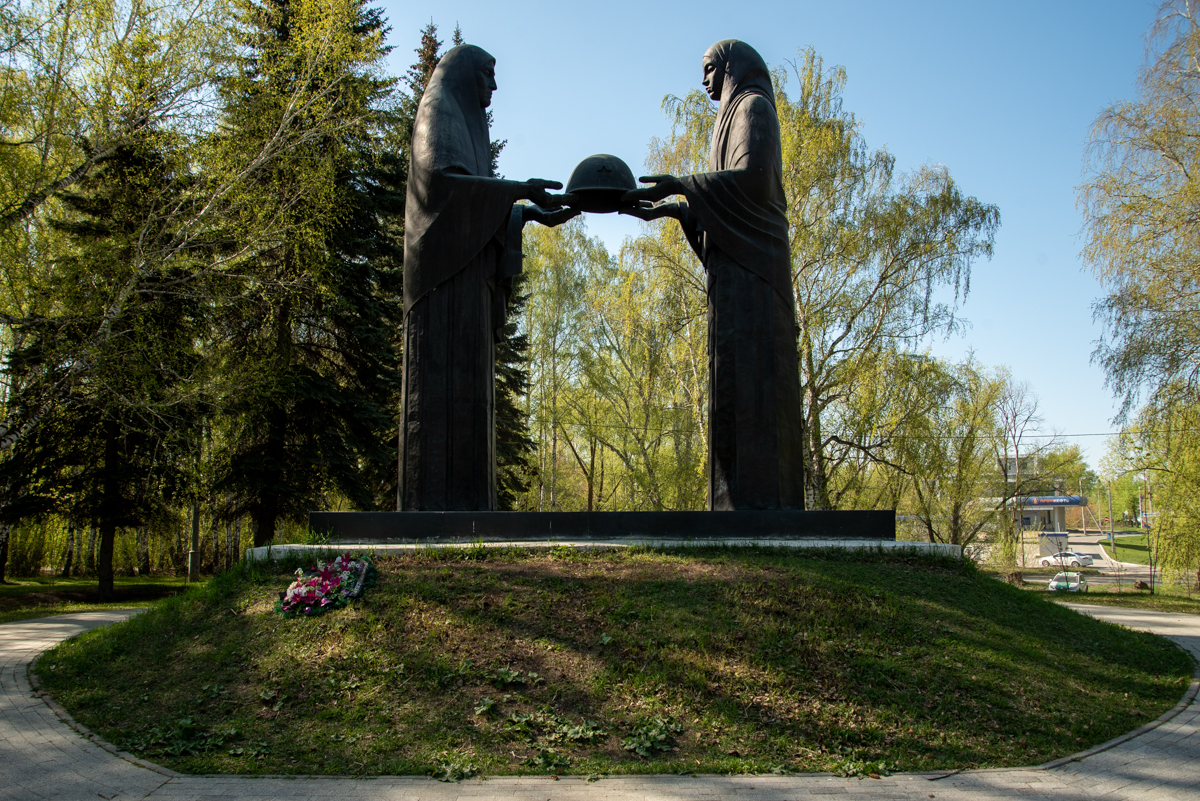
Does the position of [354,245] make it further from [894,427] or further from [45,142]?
[894,427]

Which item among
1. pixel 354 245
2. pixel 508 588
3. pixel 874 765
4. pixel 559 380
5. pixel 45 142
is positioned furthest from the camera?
pixel 559 380

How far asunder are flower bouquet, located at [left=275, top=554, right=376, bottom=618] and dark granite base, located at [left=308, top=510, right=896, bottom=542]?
748 mm

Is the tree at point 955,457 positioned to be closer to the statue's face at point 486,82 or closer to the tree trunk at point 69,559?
the statue's face at point 486,82

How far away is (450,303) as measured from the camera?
7.61m

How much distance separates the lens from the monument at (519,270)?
289 inches

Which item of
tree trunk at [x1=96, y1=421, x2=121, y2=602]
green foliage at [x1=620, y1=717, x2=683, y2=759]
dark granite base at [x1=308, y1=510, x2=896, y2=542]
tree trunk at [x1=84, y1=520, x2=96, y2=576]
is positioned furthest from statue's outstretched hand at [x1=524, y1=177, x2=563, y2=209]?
tree trunk at [x1=84, y1=520, x2=96, y2=576]

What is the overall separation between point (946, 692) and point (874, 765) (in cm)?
109

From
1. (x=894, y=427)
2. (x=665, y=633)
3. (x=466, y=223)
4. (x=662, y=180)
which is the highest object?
(x=662, y=180)

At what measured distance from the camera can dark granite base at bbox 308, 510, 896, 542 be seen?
22.5 feet

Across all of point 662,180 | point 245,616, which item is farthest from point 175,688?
point 662,180

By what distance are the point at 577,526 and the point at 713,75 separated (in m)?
5.27

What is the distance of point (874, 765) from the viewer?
A: 13.6 feet

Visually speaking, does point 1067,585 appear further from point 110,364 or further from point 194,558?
point 194,558

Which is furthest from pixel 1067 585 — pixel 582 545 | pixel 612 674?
pixel 612 674
